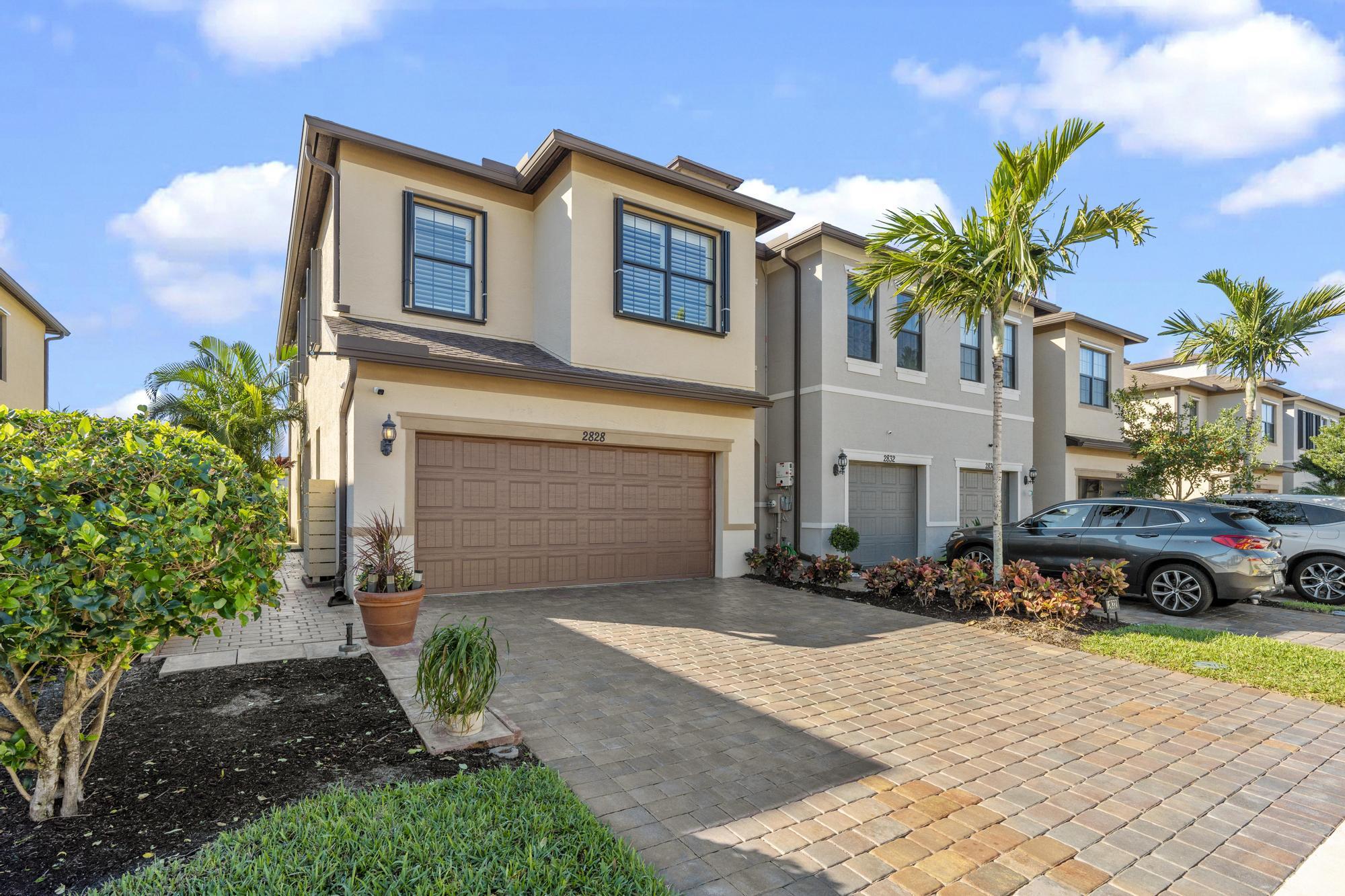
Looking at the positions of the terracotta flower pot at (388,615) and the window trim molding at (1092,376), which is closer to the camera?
the terracotta flower pot at (388,615)

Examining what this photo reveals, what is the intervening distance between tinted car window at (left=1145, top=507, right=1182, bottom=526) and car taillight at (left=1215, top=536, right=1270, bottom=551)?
607mm

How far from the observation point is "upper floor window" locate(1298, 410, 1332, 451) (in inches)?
1157

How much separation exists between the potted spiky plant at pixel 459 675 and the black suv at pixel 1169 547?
30.2 ft

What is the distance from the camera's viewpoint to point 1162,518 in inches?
384

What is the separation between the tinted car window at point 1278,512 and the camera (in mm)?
11016

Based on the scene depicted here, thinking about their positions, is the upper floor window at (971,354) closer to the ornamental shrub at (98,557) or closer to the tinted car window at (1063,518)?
the tinted car window at (1063,518)

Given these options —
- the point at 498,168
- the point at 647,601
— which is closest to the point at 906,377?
the point at 647,601

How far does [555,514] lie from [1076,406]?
50.1 feet

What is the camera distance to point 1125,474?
1936 cm

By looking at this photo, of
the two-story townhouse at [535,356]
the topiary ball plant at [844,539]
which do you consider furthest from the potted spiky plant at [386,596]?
the topiary ball plant at [844,539]

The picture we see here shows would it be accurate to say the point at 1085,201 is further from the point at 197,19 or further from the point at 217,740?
the point at 197,19

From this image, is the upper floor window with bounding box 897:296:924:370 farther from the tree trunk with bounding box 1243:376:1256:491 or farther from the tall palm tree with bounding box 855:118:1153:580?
the tree trunk with bounding box 1243:376:1256:491

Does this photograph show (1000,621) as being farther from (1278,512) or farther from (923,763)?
(1278,512)

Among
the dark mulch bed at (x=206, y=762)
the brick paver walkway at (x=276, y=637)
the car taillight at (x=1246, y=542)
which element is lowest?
the brick paver walkway at (x=276, y=637)
